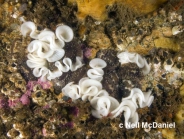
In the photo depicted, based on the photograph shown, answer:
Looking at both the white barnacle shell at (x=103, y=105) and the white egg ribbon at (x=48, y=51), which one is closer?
the white barnacle shell at (x=103, y=105)

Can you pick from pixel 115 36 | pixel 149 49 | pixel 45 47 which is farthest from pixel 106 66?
pixel 45 47

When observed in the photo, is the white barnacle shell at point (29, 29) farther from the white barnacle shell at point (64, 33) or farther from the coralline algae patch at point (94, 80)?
the white barnacle shell at point (64, 33)

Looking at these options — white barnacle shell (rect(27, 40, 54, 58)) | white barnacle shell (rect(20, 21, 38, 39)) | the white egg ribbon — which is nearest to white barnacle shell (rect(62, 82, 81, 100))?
the white egg ribbon

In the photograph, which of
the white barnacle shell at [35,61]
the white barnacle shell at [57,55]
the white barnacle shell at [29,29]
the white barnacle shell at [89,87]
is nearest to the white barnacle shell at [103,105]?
the white barnacle shell at [89,87]

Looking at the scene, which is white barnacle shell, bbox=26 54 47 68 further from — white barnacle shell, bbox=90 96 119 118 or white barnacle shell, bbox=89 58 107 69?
white barnacle shell, bbox=90 96 119 118

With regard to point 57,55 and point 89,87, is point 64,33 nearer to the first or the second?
point 57,55

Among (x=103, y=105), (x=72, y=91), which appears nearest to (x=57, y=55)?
(x=72, y=91)

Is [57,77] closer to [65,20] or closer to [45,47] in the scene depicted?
[45,47]
